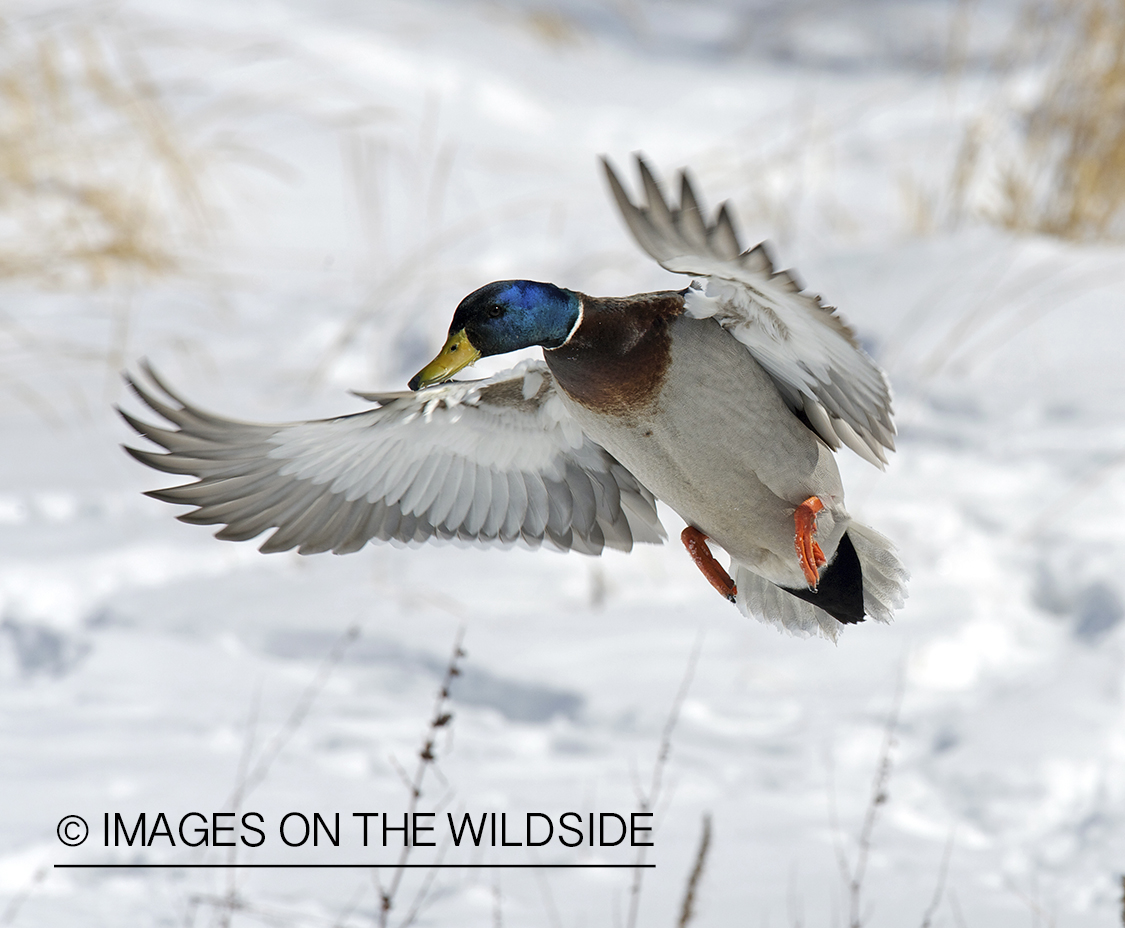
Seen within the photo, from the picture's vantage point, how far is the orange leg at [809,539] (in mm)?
1755

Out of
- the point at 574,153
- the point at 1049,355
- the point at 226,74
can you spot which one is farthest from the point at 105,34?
the point at 1049,355

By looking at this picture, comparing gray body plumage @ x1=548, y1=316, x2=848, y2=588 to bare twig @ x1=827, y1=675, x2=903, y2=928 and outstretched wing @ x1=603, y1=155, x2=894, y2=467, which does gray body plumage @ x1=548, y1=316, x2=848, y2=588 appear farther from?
bare twig @ x1=827, y1=675, x2=903, y2=928

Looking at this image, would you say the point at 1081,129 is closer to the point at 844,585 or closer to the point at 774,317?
the point at 844,585

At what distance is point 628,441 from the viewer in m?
1.74

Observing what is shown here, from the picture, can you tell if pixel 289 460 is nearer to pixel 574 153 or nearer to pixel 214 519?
pixel 214 519

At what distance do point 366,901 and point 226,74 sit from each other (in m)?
5.99

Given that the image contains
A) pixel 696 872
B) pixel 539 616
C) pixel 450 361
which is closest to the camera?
pixel 450 361

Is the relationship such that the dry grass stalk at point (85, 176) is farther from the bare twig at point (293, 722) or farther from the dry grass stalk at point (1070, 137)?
the dry grass stalk at point (1070, 137)

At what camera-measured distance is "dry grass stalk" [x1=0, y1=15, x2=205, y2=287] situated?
539 centimetres

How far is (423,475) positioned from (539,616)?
1.54m

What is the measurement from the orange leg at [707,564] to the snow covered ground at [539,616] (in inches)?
32.5

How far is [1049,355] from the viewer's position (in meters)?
4.61

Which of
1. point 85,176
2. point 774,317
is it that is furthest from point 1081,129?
point 85,176

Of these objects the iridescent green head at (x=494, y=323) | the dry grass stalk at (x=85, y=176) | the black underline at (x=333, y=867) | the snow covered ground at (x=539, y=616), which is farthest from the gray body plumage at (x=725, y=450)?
the dry grass stalk at (x=85, y=176)
